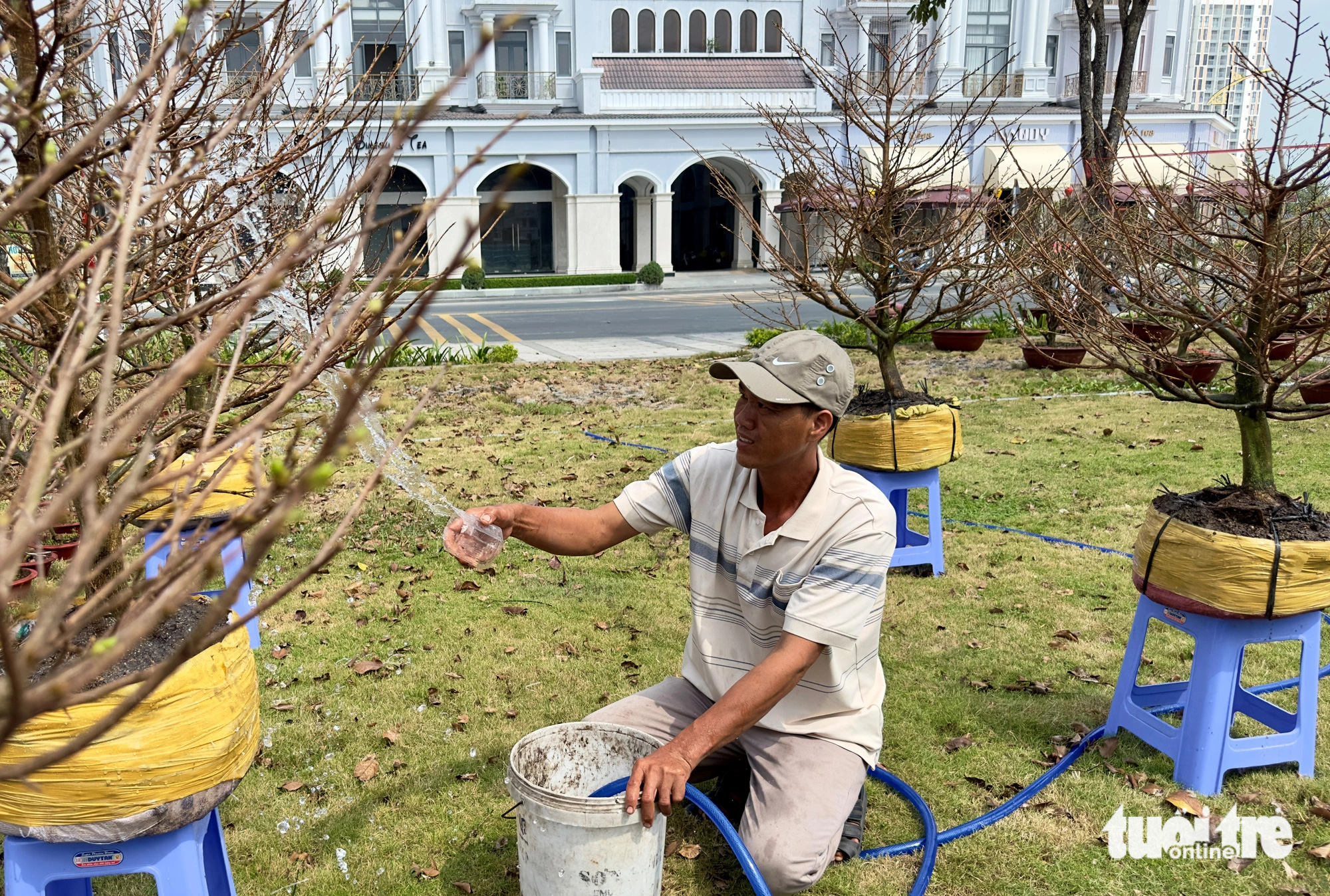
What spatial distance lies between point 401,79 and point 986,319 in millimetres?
18352

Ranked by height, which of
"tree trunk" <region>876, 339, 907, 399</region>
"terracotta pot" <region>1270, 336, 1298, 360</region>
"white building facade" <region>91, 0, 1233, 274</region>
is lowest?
"tree trunk" <region>876, 339, 907, 399</region>

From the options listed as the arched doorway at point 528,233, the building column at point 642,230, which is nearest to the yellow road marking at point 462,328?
the arched doorway at point 528,233

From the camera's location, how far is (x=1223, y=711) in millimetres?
3477

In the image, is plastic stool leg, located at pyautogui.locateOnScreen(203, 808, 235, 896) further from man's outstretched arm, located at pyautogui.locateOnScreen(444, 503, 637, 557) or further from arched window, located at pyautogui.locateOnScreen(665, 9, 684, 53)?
arched window, located at pyautogui.locateOnScreen(665, 9, 684, 53)

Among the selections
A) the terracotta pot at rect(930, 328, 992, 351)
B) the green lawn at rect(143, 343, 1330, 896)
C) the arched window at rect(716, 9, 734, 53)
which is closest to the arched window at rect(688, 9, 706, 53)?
the arched window at rect(716, 9, 734, 53)

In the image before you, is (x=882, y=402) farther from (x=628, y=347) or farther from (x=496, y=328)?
(x=496, y=328)

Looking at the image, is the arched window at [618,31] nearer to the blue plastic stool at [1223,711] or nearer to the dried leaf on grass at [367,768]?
the dried leaf on grass at [367,768]

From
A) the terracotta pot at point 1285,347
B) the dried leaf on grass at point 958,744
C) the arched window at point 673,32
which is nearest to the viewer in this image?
the terracotta pot at point 1285,347

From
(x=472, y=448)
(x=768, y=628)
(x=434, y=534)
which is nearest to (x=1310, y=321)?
(x=768, y=628)

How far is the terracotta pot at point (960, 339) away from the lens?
13391mm

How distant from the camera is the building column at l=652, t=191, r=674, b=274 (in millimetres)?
31891

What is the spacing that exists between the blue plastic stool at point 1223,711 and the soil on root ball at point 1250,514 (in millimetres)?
293

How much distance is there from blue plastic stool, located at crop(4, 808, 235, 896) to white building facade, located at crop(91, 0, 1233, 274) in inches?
1100

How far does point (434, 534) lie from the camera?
21.1 ft
